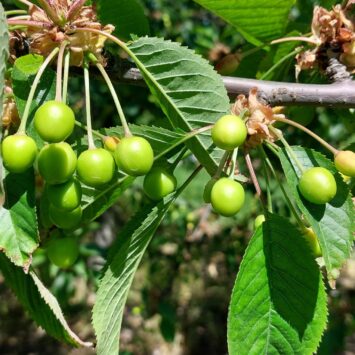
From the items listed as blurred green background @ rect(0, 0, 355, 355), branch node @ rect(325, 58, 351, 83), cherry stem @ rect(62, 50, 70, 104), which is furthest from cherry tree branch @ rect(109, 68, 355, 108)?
blurred green background @ rect(0, 0, 355, 355)

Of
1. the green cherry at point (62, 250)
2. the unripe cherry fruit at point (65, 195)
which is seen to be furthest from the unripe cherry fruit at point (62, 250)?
the unripe cherry fruit at point (65, 195)

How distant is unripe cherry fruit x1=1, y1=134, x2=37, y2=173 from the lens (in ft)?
3.08

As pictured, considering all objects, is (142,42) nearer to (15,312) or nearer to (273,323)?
(273,323)

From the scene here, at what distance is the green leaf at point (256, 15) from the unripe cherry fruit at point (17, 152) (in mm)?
561

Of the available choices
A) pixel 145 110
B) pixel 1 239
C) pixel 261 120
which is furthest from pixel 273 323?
pixel 145 110

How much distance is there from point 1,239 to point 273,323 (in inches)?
20.9

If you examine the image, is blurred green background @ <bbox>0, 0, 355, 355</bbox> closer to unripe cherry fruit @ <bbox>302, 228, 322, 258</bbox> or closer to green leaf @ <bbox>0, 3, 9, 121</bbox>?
unripe cherry fruit @ <bbox>302, 228, 322, 258</bbox>

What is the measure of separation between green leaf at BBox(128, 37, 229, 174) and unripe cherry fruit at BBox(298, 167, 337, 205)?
0.20 meters

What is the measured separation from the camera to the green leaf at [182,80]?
1.08m

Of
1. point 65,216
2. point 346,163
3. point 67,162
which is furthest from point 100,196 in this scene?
point 346,163

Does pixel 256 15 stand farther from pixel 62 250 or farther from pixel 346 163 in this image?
pixel 62 250

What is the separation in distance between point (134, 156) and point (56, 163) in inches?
5.1

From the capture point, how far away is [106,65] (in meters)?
1.16

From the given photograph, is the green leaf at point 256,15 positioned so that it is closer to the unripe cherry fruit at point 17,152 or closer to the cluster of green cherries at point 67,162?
the cluster of green cherries at point 67,162
